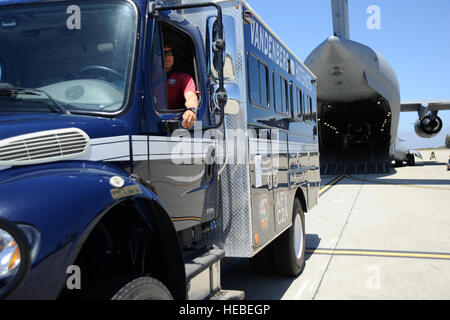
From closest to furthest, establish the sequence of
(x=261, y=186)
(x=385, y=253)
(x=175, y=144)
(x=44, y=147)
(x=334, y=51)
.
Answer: (x=44, y=147) → (x=175, y=144) → (x=261, y=186) → (x=385, y=253) → (x=334, y=51)

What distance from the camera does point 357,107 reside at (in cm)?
2655

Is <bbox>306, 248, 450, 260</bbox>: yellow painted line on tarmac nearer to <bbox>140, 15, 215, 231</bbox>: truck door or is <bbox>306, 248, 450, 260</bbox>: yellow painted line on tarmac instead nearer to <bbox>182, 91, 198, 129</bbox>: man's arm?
<bbox>140, 15, 215, 231</bbox>: truck door

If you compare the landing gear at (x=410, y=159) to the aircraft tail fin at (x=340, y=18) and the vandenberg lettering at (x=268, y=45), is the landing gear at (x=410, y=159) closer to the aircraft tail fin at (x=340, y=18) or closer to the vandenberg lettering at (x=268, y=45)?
the aircraft tail fin at (x=340, y=18)

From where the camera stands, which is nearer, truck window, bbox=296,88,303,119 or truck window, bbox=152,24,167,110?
truck window, bbox=152,24,167,110

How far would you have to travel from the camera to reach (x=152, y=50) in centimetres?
302

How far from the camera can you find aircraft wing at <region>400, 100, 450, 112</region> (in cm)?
3294

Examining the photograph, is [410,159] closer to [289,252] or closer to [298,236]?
[298,236]

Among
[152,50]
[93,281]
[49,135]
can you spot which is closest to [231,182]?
[152,50]

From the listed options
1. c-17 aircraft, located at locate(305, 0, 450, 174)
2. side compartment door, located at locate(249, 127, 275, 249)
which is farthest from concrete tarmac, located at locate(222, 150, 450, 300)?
c-17 aircraft, located at locate(305, 0, 450, 174)

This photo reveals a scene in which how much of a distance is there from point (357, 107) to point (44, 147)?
86.0ft

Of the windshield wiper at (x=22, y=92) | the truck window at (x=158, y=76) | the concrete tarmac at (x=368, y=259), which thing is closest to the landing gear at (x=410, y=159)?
the concrete tarmac at (x=368, y=259)

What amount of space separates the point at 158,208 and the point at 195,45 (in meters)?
1.72

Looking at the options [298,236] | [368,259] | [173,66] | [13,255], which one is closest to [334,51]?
[368,259]

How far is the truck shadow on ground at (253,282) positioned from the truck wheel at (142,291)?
2.69m
